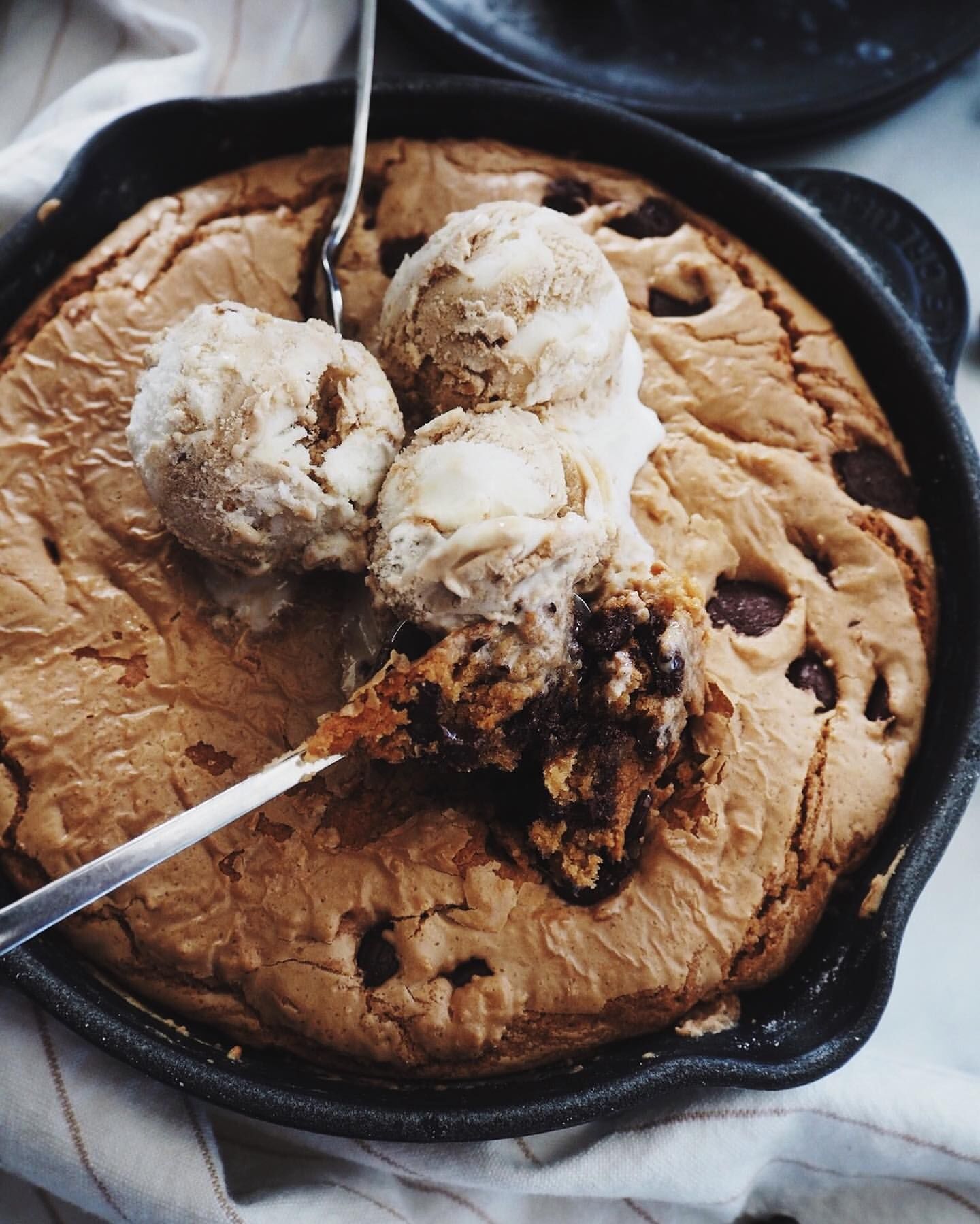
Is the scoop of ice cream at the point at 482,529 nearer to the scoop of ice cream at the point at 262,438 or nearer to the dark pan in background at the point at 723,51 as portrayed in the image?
the scoop of ice cream at the point at 262,438

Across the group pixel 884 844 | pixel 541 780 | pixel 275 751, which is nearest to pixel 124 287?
pixel 275 751

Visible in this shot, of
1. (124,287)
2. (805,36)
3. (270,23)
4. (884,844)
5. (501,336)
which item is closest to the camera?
(501,336)

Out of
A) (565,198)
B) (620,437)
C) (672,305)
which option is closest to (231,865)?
(620,437)

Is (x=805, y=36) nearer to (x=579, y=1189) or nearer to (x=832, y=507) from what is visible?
(x=832, y=507)

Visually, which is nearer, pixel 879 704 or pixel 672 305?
pixel 879 704

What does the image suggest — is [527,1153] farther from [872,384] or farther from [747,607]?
[872,384]

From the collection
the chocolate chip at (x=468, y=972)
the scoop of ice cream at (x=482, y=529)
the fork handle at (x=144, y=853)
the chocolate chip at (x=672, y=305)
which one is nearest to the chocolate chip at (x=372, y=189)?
the chocolate chip at (x=672, y=305)
